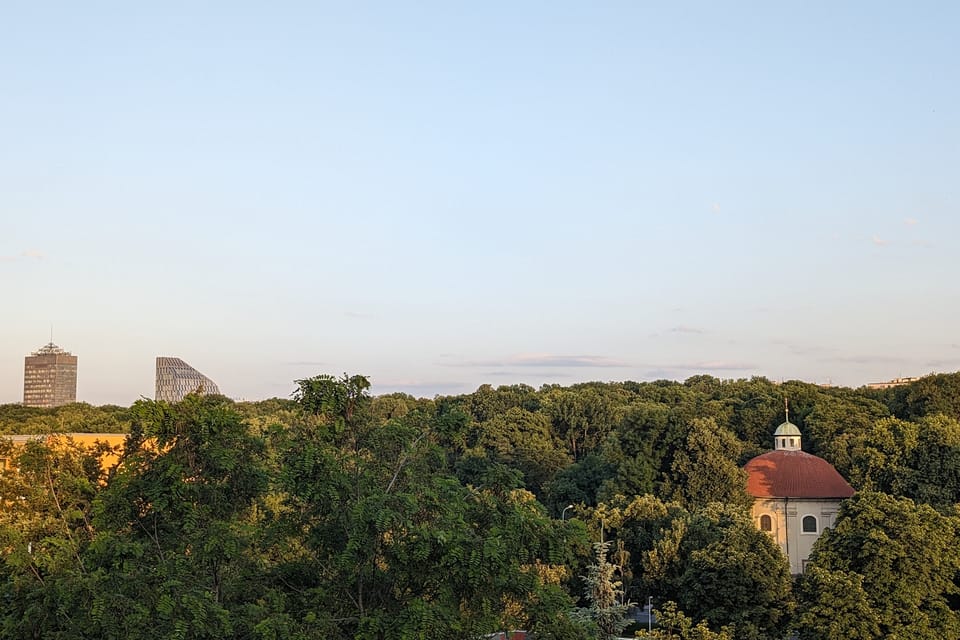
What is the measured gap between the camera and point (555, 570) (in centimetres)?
4256

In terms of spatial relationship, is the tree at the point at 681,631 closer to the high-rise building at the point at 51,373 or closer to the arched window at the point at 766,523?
the arched window at the point at 766,523

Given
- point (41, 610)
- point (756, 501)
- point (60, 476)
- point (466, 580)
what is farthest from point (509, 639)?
Result: point (756, 501)

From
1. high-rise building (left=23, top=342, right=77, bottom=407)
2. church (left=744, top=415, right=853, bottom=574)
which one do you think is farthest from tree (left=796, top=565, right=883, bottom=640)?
high-rise building (left=23, top=342, right=77, bottom=407)

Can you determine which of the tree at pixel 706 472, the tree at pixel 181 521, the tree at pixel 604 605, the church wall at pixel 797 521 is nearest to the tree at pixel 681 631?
the tree at pixel 604 605

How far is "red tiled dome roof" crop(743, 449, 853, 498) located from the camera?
5897cm

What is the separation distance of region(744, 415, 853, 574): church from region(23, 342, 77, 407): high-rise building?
102 m

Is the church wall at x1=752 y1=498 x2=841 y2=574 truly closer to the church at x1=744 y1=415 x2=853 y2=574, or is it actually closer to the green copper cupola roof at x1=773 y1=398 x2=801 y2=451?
the church at x1=744 y1=415 x2=853 y2=574

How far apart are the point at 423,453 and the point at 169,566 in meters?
4.76

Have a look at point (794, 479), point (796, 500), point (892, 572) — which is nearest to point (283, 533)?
point (892, 572)

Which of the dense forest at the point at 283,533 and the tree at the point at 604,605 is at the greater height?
the dense forest at the point at 283,533

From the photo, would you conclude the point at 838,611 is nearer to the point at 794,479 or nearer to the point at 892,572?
the point at 892,572

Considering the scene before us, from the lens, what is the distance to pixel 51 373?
136m

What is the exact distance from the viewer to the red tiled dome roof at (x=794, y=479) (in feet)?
193

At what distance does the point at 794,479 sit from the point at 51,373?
11051 cm
